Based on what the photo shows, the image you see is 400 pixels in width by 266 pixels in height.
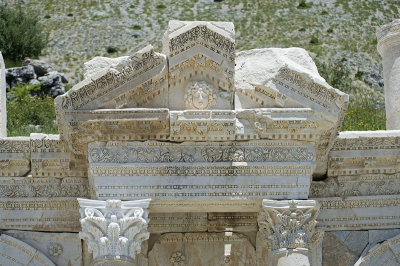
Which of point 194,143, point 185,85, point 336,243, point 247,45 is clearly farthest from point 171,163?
point 247,45

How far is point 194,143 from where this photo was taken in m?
11.0

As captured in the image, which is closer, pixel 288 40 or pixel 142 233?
pixel 142 233

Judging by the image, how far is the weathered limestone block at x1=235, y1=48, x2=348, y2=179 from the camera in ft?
35.5

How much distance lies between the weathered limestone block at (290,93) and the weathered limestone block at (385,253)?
77.8 inches

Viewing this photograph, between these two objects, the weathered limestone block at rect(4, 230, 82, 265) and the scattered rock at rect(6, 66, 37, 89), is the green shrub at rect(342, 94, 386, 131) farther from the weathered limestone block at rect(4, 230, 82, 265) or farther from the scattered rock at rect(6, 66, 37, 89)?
the scattered rock at rect(6, 66, 37, 89)

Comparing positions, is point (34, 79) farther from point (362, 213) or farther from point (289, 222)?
point (289, 222)

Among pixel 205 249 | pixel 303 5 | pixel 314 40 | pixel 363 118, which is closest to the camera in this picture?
pixel 205 249

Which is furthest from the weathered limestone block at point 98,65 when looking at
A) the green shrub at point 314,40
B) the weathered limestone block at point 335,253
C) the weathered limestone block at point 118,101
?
the green shrub at point 314,40

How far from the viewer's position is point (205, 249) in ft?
40.7

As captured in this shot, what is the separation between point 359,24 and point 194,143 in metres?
27.9

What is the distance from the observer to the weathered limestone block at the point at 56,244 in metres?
11.9

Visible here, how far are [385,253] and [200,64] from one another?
415 centimetres

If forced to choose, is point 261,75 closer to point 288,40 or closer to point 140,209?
point 140,209

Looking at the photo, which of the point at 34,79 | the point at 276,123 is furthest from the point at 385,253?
the point at 34,79
